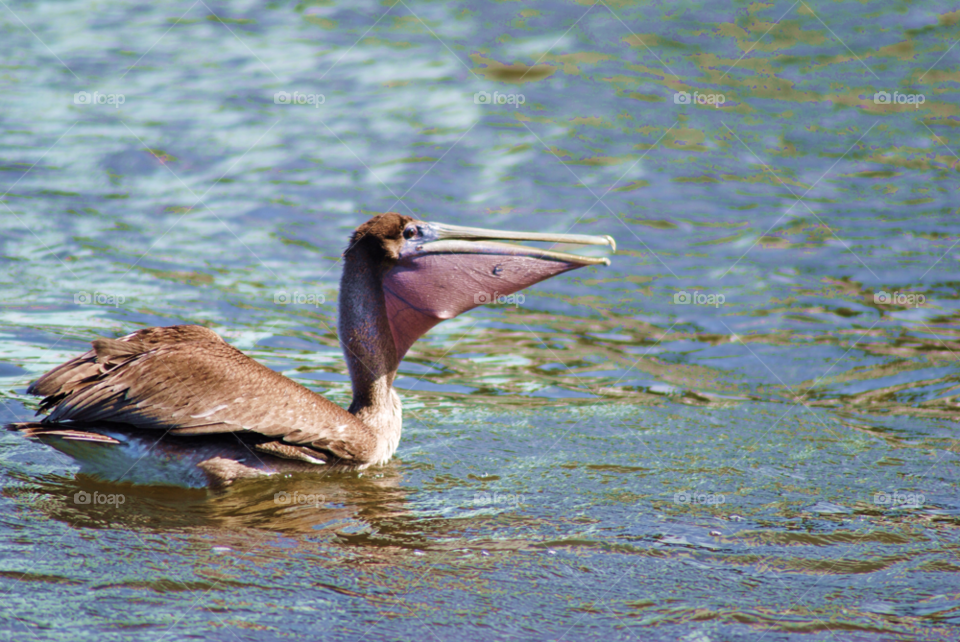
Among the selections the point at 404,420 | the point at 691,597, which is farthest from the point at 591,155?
the point at 691,597

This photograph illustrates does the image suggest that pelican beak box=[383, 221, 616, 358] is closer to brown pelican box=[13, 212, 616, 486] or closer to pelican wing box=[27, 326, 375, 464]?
brown pelican box=[13, 212, 616, 486]

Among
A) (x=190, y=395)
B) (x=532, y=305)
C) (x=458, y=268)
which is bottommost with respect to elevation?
(x=190, y=395)

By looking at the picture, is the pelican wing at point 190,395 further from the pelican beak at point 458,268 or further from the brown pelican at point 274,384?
the pelican beak at point 458,268

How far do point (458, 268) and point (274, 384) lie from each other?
3.64 feet

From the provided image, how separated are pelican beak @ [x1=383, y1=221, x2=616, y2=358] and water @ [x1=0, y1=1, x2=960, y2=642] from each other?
2.90 ft

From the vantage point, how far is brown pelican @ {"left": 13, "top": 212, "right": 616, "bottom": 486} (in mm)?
4613

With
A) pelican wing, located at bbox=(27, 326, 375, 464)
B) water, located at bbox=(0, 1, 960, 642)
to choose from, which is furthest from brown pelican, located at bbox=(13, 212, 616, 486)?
water, located at bbox=(0, 1, 960, 642)

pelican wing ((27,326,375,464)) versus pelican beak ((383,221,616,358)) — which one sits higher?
pelican beak ((383,221,616,358))

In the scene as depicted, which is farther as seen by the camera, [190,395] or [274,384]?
[274,384]

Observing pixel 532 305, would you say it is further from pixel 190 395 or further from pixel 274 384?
pixel 190 395

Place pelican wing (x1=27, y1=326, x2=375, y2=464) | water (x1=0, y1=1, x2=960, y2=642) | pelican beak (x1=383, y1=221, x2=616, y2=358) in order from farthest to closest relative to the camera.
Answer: pelican beak (x1=383, y1=221, x2=616, y2=358), pelican wing (x1=27, y1=326, x2=375, y2=464), water (x1=0, y1=1, x2=960, y2=642)

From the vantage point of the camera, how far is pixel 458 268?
5.15 meters

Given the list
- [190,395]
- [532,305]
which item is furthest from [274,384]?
[532,305]

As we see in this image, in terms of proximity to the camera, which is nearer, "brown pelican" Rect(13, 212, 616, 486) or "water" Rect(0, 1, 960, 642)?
"water" Rect(0, 1, 960, 642)
